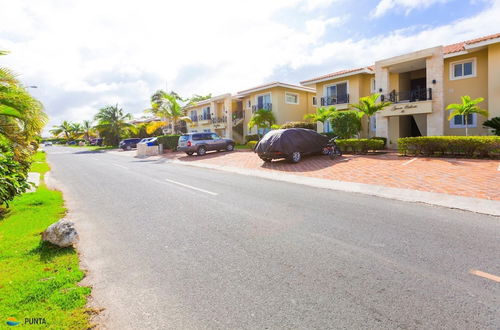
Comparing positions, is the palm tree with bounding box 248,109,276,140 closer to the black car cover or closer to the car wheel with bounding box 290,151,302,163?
the black car cover

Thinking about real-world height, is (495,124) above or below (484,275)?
above

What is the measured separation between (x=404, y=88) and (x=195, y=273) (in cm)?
2424

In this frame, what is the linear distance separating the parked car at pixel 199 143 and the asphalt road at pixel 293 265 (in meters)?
16.6

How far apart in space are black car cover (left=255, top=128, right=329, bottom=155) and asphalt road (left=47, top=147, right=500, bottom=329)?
761 centimetres

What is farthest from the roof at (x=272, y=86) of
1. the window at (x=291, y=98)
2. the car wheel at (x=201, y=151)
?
the car wheel at (x=201, y=151)

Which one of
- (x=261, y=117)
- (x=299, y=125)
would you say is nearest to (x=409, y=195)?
(x=299, y=125)

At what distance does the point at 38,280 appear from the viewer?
3738 millimetres

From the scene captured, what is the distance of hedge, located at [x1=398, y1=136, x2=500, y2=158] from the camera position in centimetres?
1230

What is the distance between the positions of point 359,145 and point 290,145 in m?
4.87

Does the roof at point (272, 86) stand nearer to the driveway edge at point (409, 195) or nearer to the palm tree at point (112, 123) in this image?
the driveway edge at point (409, 195)

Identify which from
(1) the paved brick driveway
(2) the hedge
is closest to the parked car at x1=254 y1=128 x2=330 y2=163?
(1) the paved brick driveway

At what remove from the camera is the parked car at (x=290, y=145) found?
14.7 meters

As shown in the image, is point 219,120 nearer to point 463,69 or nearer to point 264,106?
point 264,106

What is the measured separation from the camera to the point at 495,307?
2830 mm
